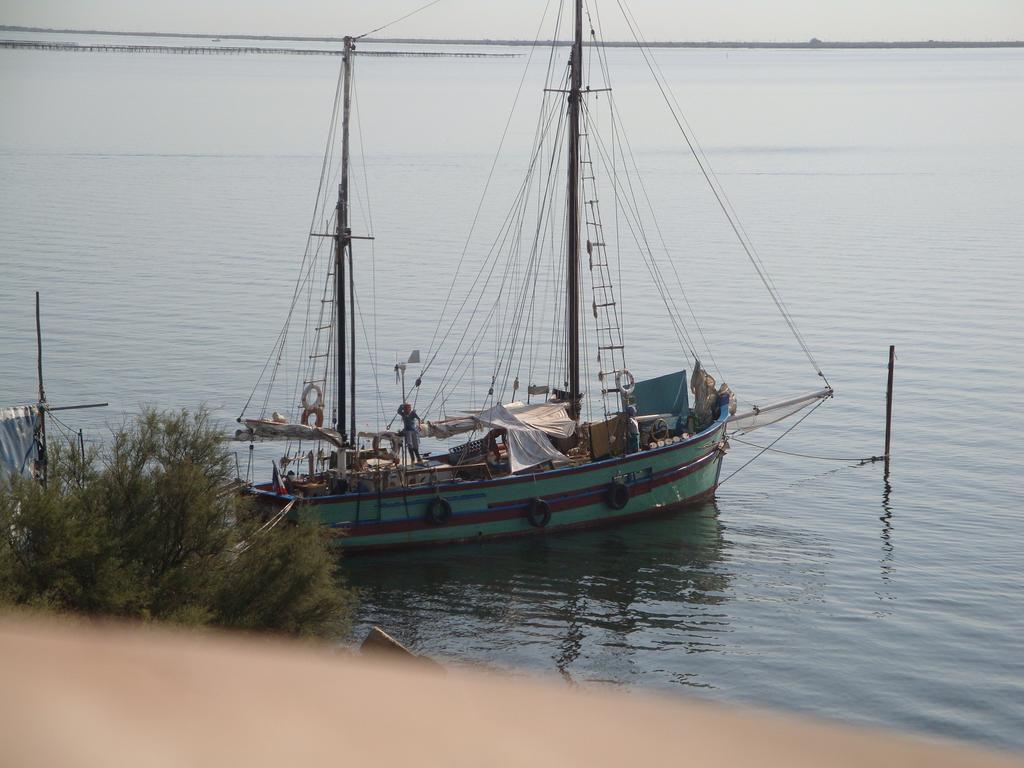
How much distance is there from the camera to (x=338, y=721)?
312cm

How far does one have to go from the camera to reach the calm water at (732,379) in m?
34.9

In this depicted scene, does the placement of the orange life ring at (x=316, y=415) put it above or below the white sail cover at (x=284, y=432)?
above

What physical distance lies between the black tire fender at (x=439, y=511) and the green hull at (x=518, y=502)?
3 centimetres

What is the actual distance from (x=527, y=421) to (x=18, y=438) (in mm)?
17021

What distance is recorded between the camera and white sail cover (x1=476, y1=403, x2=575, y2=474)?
140ft

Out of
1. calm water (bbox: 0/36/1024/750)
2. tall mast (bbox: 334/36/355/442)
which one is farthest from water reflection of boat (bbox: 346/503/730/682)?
tall mast (bbox: 334/36/355/442)

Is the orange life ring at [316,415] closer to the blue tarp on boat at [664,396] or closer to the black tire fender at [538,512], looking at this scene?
the black tire fender at [538,512]

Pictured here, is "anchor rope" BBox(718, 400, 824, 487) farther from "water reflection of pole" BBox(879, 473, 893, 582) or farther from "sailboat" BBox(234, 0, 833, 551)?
"water reflection of pole" BBox(879, 473, 893, 582)

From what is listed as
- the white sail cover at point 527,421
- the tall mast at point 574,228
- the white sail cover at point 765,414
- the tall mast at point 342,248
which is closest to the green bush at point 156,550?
the tall mast at point 342,248

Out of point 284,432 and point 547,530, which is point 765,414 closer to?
point 547,530

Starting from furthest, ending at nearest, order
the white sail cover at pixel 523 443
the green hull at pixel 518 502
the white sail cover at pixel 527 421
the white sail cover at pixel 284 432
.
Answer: the white sail cover at pixel 527 421, the white sail cover at pixel 523 443, the white sail cover at pixel 284 432, the green hull at pixel 518 502

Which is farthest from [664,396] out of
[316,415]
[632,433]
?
[316,415]

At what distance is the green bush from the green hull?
941cm

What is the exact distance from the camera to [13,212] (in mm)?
110250
